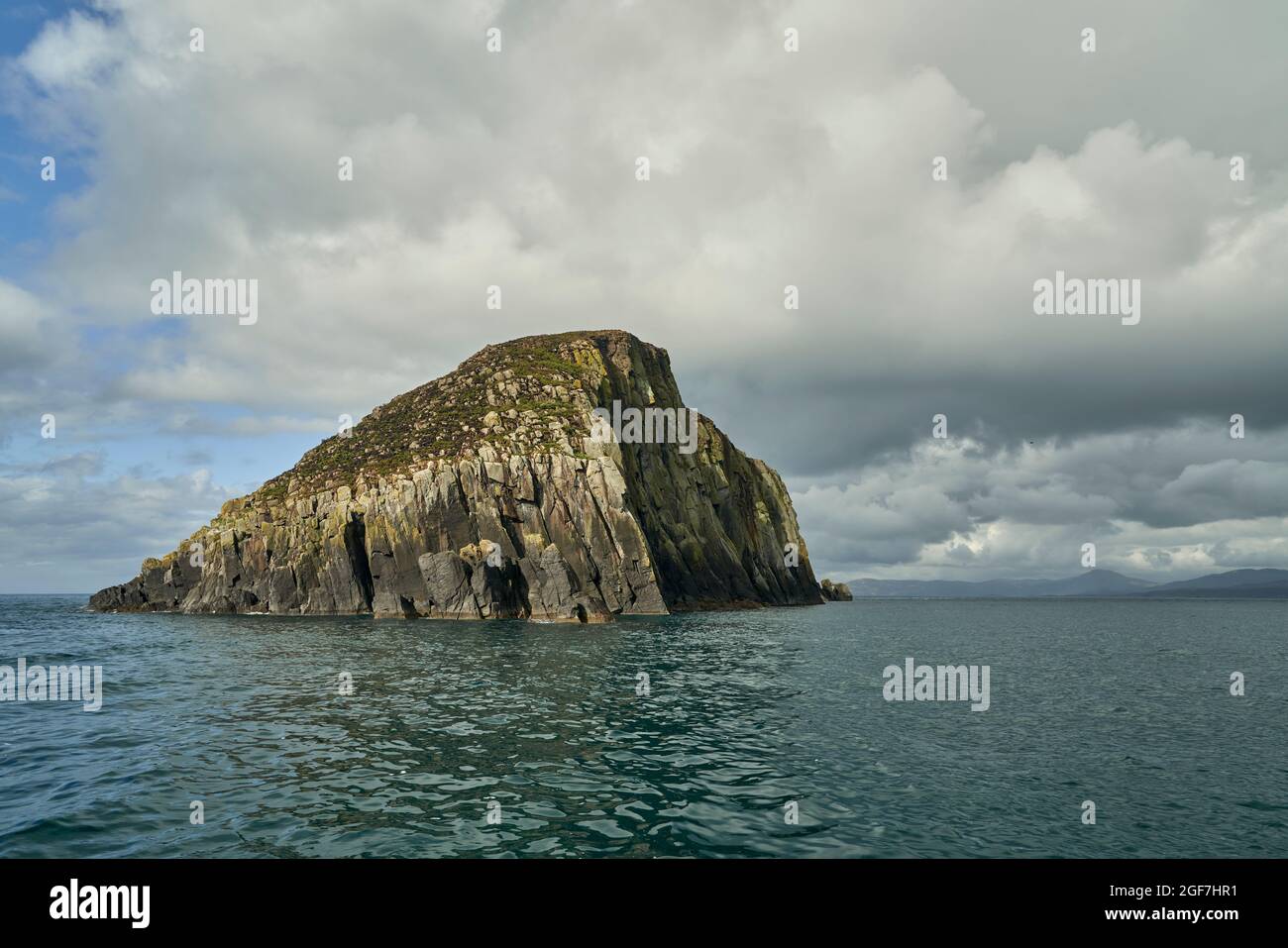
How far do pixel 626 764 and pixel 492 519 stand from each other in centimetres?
8123

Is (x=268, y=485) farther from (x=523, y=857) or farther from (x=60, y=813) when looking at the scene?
(x=523, y=857)

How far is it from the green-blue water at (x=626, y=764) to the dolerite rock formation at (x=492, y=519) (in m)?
51.9

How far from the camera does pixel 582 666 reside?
147ft

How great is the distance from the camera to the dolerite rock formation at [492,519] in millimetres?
98375

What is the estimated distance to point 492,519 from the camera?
328ft

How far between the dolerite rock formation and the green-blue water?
2043 inches
